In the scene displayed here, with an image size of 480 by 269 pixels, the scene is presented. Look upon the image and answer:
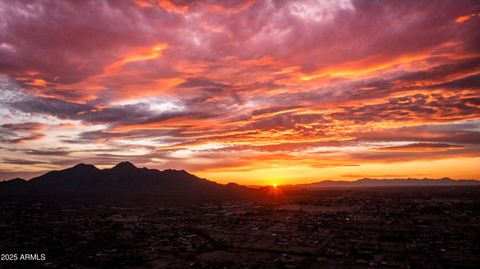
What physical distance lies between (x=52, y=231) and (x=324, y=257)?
45.2m

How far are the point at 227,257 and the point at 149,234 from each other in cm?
2011

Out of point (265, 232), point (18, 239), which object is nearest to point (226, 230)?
point (265, 232)

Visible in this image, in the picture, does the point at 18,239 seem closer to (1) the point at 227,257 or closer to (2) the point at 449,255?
(1) the point at 227,257

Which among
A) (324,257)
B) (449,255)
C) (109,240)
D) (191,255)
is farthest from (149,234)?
(449,255)

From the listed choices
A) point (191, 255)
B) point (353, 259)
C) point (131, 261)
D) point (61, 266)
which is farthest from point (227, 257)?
point (61, 266)

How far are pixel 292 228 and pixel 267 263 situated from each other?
79.7 ft

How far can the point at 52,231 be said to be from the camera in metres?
56.0

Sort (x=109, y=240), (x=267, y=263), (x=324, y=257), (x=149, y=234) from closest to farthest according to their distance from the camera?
(x=267, y=263) < (x=324, y=257) < (x=109, y=240) < (x=149, y=234)

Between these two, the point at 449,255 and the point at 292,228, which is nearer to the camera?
the point at 449,255

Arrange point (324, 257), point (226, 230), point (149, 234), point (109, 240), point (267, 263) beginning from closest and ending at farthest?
point (267, 263) → point (324, 257) → point (109, 240) → point (149, 234) → point (226, 230)

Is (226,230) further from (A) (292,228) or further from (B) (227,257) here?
(B) (227,257)

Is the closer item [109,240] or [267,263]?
[267,263]

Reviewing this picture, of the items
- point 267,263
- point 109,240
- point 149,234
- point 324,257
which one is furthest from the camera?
point 149,234

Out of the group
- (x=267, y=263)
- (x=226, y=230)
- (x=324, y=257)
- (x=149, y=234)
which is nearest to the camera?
(x=267, y=263)
